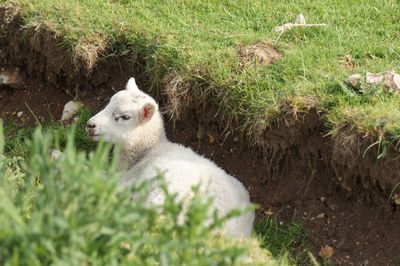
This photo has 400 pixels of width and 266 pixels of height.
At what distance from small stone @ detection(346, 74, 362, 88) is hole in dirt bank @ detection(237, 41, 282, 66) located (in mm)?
880

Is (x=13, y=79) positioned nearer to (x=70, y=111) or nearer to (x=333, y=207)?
(x=70, y=111)

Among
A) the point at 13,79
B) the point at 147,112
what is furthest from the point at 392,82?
the point at 13,79

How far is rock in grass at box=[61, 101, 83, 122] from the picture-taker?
8.23 meters

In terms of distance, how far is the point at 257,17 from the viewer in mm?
8156

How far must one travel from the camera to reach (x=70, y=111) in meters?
8.23

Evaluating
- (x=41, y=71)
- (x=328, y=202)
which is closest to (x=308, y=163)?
(x=328, y=202)

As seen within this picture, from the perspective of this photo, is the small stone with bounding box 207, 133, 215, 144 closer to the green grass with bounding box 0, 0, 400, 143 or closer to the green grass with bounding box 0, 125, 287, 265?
the green grass with bounding box 0, 0, 400, 143

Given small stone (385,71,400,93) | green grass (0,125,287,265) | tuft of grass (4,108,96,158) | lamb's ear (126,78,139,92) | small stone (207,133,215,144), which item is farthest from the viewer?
tuft of grass (4,108,96,158)

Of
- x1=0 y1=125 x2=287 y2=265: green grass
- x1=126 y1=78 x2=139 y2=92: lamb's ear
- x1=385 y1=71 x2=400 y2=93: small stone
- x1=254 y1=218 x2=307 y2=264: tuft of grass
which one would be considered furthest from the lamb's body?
x1=0 y1=125 x2=287 y2=265: green grass

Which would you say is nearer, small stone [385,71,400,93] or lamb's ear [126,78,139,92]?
small stone [385,71,400,93]

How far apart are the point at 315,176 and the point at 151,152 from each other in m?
1.55

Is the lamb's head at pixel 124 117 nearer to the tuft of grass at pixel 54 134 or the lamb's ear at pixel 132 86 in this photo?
the lamb's ear at pixel 132 86

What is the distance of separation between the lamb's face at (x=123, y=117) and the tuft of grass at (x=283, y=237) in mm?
1441

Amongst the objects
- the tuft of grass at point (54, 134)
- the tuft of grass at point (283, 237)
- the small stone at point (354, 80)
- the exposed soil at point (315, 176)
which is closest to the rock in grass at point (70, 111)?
the tuft of grass at point (54, 134)
